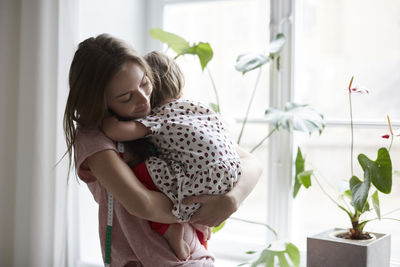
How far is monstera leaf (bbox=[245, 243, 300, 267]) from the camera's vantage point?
71.6 inches

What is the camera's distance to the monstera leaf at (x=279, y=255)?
71.6 inches

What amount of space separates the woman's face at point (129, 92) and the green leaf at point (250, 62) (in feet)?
2.64

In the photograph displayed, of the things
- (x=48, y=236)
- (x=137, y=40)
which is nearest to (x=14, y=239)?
(x=48, y=236)

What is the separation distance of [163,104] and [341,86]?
3.73ft

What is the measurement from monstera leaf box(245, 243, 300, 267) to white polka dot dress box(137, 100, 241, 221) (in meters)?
0.68

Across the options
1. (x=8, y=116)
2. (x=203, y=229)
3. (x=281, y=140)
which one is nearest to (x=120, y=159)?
(x=203, y=229)

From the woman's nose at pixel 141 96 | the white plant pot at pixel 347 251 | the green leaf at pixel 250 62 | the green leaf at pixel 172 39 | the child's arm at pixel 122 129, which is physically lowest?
the white plant pot at pixel 347 251

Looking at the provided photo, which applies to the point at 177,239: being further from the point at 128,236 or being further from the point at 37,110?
the point at 37,110

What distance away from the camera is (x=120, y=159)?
1.15 meters

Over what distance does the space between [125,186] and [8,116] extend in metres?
1.32

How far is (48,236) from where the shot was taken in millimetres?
2162

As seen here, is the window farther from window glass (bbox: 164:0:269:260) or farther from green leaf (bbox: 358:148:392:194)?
green leaf (bbox: 358:148:392:194)

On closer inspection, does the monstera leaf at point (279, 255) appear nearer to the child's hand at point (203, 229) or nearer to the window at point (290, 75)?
the window at point (290, 75)

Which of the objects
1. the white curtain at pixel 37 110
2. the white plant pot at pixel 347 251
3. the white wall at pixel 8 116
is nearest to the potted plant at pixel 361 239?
the white plant pot at pixel 347 251
